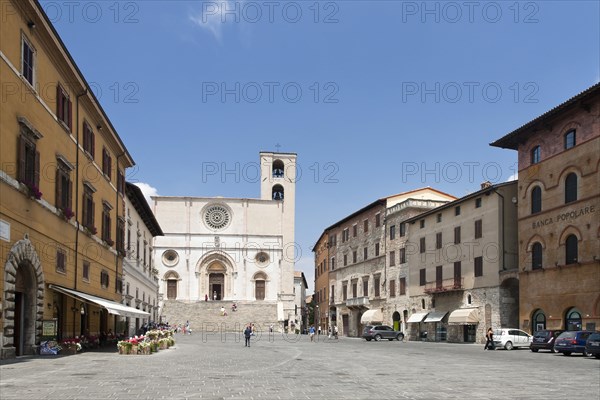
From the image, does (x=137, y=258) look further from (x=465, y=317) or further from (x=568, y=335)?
(x=568, y=335)

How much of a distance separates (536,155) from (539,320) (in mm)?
9987

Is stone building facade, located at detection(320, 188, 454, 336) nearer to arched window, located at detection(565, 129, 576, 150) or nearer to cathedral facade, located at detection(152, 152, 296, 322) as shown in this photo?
cathedral facade, located at detection(152, 152, 296, 322)

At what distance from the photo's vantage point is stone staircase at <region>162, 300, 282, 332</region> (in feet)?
278

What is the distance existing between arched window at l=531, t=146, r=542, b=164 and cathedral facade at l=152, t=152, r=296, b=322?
5237 centimetres

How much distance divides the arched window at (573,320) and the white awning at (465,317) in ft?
31.3

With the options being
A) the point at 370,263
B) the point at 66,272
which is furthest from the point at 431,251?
the point at 66,272

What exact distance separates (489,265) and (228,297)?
51.0m

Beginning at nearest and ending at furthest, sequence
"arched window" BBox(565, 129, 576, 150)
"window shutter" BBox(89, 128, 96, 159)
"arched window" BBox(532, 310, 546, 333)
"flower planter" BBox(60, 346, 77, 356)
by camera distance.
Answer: "flower planter" BBox(60, 346, 77, 356) < "window shutter" BBox(89, 128, 96, 159) < "arched window" BBox(565, 129, 576, 150) < "arched window" BBox(532, 310, 546, 333)

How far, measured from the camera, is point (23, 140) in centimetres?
2159

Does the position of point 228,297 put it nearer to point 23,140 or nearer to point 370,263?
point 370,263

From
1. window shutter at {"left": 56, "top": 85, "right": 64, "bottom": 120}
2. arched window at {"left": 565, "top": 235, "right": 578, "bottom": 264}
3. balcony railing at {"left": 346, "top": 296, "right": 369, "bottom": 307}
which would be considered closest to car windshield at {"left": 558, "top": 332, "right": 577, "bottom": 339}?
arched window at {"left": 565, "top": 235, "right": 578, "bottom": 264}

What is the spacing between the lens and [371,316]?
6600 centimetres

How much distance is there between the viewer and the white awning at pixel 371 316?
6514cm

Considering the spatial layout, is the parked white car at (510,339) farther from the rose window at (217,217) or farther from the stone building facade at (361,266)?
the rose window at (217,217)
